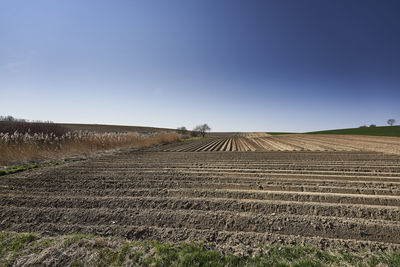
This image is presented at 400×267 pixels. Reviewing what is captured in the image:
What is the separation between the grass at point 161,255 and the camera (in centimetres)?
189

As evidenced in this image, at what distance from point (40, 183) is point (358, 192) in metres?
8.96

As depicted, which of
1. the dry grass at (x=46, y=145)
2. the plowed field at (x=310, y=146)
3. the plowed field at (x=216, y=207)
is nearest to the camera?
the plowed field at (x=216, y=207)

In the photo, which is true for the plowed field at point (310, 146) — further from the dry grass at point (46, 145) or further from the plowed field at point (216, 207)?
the plowed field at point (216, 207)

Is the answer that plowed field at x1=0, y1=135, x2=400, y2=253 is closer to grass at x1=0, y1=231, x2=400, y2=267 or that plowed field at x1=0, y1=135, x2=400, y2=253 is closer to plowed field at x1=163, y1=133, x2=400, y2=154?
grass at x1=0, y1=231, x2=400, y2=267

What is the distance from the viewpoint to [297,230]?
8.48 feet

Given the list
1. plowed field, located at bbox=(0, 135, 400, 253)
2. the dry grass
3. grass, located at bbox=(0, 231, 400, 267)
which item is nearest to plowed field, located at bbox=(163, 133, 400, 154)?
the dry grass

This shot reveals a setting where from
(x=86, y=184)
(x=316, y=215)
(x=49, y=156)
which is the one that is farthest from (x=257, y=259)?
(x=49, y=156)

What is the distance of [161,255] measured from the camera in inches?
79.0

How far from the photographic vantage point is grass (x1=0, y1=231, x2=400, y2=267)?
6.20 feet

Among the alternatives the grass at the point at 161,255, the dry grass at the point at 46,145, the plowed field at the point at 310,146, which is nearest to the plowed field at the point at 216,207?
the grass at the point at 161,255

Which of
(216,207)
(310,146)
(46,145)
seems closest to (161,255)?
(216,207)

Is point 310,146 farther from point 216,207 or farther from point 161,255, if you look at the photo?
point 161,255

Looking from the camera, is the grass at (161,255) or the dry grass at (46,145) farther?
the dry grass at (46,145)

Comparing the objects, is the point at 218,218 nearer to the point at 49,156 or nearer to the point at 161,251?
the point at 161,251
